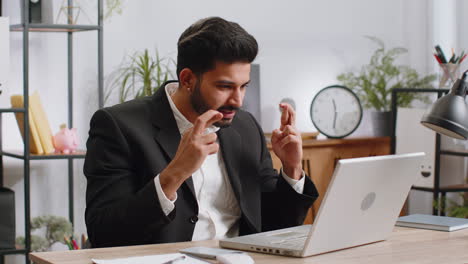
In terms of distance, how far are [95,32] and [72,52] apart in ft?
0.50

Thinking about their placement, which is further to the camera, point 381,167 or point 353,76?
point 353,76

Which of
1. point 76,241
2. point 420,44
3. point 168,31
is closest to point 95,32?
point 168,31

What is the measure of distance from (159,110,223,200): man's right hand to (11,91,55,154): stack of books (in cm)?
159

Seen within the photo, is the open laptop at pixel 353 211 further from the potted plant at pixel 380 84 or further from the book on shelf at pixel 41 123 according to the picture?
the potted plant at pixel 380 84

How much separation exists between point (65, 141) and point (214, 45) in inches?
57.8

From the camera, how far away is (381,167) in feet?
5.82

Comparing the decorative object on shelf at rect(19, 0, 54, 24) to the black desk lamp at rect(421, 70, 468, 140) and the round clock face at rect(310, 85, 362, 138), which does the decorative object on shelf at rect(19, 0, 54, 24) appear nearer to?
the round clock face at rect(310, 85, 362, 138)

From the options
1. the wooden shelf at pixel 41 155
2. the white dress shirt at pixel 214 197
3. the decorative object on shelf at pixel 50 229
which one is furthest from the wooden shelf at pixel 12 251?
the white dress shirt at pixel 214 197

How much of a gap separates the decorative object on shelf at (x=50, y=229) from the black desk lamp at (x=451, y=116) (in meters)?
1.99

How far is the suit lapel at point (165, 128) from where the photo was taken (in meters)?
2.16

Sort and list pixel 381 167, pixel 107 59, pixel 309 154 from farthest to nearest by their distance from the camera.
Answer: pixel 309 154, pixel 107 59, pixel 381 167

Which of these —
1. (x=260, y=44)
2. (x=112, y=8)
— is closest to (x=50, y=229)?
(x=112, y=8)

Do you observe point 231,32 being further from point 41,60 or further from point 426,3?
point 426,3

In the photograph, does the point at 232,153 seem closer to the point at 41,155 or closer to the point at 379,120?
the point at 41,155
